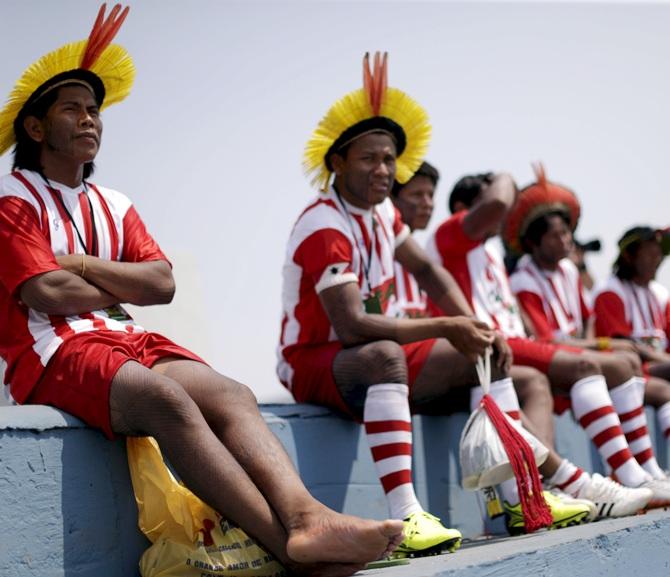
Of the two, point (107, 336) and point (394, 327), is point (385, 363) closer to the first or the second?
point (394, 327)

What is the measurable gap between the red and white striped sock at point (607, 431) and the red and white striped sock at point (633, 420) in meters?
0.35

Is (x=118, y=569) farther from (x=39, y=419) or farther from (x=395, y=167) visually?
(x=395, y=167)

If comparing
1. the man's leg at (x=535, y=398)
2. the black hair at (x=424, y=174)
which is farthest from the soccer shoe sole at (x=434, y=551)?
the black hair at (x=424, y=174)

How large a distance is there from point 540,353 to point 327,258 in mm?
1228

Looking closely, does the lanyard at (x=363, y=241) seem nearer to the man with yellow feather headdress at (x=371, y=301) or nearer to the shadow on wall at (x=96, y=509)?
the man with yellow feather headdress at (x=371, y=301)

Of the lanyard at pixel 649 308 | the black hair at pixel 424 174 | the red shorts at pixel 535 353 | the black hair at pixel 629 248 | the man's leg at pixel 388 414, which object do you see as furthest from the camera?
the black hair at pixel 629 248

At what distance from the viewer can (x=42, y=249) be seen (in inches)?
135

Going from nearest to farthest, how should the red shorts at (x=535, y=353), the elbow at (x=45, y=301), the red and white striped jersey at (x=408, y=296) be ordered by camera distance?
the elbow at (x=45, y=301)
the red shorts at (x=535, y=353)
the red and white striped jersey at (x=408, y=296)

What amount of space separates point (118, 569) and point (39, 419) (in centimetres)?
51

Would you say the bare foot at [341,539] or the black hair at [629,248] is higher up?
the black hair at [629,248]

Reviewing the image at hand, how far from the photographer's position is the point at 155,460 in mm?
3266

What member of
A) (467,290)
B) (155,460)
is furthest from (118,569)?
(467,290)

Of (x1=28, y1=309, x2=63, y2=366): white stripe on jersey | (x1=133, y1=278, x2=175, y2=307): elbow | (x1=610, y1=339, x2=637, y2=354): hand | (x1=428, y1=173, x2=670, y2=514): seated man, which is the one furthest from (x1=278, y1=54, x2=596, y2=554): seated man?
(x1=610, y1=339, x2=637, y2=354): hand

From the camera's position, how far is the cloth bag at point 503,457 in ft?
13.0
